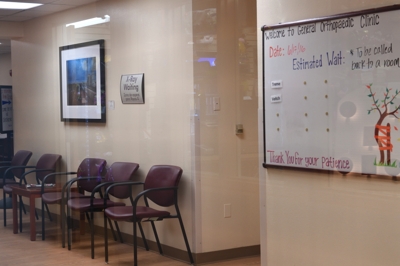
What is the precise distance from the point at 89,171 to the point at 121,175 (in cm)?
19

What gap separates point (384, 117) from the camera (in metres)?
2.78

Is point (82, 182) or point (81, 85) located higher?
point (81, 85)

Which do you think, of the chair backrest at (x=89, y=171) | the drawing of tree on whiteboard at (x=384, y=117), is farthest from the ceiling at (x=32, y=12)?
the drawing of tree on whiteboard at (x=384, y=117)

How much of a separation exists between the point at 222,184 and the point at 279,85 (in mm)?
980

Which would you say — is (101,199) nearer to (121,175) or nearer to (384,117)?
(121,175)

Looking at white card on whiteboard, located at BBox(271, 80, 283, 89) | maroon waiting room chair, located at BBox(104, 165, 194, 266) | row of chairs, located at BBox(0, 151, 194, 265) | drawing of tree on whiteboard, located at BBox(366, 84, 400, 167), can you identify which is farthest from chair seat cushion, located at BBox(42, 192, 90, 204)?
drawing of tree on whiteboard, located at BBox(366, 84, 400, 167)

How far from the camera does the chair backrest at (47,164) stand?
329 centimetres

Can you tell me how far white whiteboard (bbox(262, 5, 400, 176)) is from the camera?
109 inches

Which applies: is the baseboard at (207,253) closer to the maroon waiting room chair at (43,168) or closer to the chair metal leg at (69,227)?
the chair metal leg at (69,227)

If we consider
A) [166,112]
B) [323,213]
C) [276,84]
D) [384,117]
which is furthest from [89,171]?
[384,117]

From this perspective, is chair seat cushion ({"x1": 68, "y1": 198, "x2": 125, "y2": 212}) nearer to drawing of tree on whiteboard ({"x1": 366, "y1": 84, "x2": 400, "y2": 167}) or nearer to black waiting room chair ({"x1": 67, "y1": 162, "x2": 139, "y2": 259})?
black waiting room chair ({"x1": 67, "y1": 162, "x2": 139, "y2": 259})

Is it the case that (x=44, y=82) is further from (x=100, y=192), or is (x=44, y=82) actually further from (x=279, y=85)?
(x=279, y=85)

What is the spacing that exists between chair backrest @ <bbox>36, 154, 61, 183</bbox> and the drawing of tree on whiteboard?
1.78m

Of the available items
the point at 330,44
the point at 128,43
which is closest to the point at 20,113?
the point at 128,43
